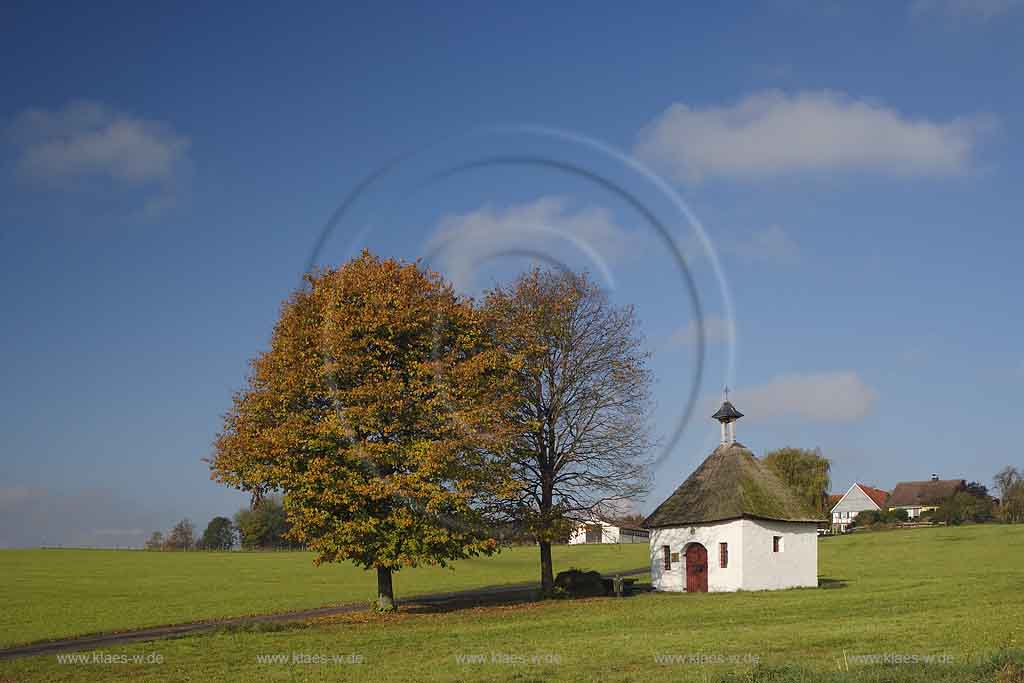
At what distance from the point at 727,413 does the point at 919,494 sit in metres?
130

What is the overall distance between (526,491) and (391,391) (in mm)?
11479

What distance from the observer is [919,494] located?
17100 cm

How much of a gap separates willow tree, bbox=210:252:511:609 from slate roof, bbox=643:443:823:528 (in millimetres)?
16031

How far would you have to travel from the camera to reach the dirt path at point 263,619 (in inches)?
1251

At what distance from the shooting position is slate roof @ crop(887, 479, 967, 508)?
162 meters

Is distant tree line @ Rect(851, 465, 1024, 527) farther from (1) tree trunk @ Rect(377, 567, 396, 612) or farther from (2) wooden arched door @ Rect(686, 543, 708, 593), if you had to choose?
(1) tree trunk @ Rect(377, 567, 396, 612)

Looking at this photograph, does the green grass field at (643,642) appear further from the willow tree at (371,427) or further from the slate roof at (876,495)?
the slate roof at (876,495)

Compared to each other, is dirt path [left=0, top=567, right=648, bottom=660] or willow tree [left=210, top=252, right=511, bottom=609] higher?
willow tree [left=210, top=252, right=511, bottom=609]

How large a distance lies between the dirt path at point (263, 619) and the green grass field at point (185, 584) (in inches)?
68.2

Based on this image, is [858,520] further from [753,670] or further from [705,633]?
[753,670]

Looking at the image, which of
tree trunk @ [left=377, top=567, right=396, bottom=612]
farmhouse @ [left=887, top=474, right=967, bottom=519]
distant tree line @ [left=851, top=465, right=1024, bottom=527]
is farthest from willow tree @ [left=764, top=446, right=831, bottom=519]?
tree trunk @ [left=377, top=567, right=396, bottom=612]

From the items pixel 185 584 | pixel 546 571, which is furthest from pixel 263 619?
pixel 185 584

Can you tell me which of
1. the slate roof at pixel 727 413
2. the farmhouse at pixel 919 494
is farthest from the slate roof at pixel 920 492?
the slate roof at pixel 727 413

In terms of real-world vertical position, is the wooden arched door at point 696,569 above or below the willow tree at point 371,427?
below
